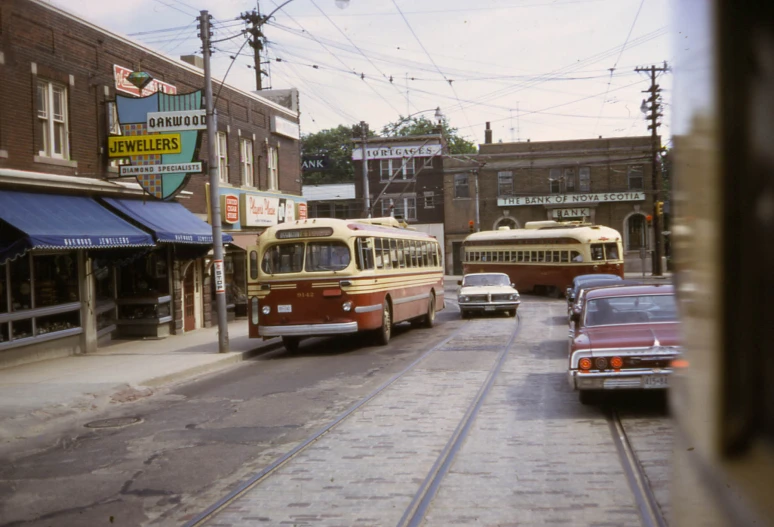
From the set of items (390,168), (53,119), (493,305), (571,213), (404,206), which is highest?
(390,168)

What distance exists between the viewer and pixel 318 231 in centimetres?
1812

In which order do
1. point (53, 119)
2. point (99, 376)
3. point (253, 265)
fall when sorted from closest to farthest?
point (99, 376) < point (53, 119) < point (253, 265)

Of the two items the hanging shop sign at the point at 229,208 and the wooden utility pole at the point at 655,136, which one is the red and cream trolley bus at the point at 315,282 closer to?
the hanging shop sign at the point at 229,208

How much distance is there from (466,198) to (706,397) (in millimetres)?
57284

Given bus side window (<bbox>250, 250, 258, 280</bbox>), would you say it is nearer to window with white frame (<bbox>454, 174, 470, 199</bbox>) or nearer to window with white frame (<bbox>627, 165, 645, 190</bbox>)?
window with white frame (<bbox>454, 174, 470, 199</bbox>)

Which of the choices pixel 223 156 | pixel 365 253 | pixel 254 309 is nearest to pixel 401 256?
pixel 365 253

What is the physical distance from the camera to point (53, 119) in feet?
57.2

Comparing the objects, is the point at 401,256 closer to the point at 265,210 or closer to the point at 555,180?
the point at 265,210

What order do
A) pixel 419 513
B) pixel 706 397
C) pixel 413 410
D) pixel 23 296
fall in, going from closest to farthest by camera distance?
pixel 706 397, pixel 419 513, pixel 413 410, pixel 23 296

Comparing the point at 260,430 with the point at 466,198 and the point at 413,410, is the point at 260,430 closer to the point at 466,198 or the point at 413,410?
the point at 413,410

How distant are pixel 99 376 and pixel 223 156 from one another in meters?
12.6

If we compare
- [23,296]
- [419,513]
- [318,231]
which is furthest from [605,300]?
[23,296]

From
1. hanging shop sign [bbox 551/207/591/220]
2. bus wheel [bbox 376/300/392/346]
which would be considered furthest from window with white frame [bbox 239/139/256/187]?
hanging shop sign [bbox 551/207/591/220]

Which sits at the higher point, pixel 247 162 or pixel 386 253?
pixel 247 162
